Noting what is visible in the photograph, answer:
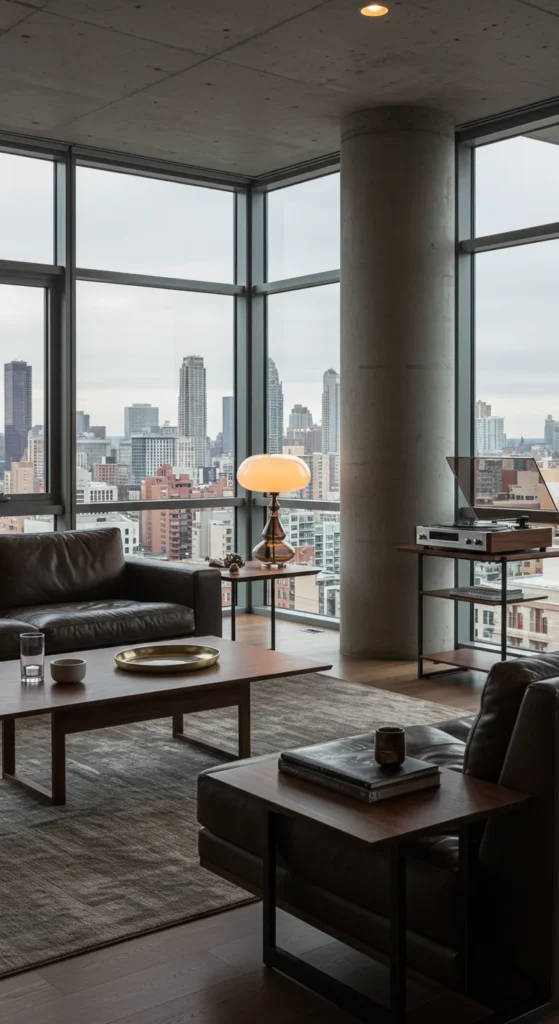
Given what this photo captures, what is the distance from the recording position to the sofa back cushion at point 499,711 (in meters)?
2.17

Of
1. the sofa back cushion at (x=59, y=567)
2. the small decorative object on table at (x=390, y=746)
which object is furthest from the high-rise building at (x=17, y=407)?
the small decorative object on table at (x=390, y=746)

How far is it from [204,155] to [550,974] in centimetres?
598

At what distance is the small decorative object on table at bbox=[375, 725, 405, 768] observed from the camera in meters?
2.15

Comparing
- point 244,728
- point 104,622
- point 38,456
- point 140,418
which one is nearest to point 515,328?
point 140,418

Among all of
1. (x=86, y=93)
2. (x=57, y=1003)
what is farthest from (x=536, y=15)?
(x=57, y=1003)

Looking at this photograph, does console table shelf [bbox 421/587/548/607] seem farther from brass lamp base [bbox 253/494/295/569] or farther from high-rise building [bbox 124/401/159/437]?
high-rise building [bbox 124/401/159/437]

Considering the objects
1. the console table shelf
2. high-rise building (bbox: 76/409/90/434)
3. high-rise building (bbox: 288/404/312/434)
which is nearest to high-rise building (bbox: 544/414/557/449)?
the console table shelf

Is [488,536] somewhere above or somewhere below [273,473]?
below

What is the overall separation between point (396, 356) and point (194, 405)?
204 centimetres

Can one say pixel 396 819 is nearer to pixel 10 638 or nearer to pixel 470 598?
pixel 10 638

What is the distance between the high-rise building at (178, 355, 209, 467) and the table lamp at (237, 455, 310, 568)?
142cm

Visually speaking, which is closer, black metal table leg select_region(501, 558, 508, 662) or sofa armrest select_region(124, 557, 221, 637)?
black metal table leg select_region(501, 558, 508, 662)

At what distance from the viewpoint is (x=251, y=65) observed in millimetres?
5262

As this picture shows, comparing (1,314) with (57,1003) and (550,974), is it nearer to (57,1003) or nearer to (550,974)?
(57,1003)
